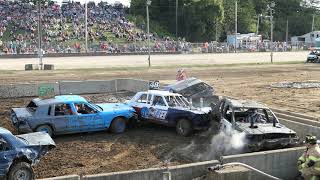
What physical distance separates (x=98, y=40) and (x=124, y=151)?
164 feet

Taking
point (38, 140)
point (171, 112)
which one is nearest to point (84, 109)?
point (171, 112)

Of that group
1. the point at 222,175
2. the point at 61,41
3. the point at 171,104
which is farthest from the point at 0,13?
the point at 222,175

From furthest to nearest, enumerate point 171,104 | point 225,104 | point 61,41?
1. point 61,41
2. point 171,104
3. point 225,104

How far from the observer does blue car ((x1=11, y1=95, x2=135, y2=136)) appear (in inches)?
584

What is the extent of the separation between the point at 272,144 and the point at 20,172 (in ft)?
22.1

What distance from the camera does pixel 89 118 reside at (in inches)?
616

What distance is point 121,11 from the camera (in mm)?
78750

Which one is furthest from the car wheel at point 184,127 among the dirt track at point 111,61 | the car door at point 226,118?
the dirt track at point 111,61

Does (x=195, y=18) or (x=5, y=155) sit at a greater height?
(x=195, y=18)

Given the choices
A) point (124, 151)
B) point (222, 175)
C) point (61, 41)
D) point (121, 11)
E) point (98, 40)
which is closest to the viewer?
point (222, 175)

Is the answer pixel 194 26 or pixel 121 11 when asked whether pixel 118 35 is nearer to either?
pixel 121 11

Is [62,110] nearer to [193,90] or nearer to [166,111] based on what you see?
[166,111]

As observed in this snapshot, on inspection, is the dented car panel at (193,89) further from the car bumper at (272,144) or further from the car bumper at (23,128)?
the car bumper at (23,128)

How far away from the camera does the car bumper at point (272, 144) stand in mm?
13469
